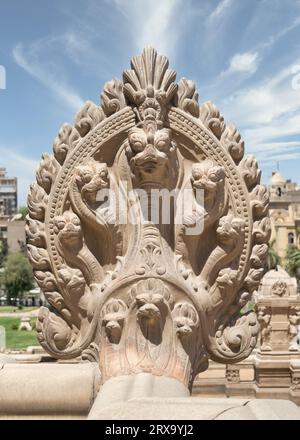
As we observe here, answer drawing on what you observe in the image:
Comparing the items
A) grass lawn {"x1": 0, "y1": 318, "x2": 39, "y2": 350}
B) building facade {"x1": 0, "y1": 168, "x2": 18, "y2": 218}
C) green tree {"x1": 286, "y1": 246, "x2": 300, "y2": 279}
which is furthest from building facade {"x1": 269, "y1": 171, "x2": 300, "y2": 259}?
building facade {"x1": 0, "y1": 168, "x2": 18, "y2": 218}

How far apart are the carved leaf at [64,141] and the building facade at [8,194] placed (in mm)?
63109

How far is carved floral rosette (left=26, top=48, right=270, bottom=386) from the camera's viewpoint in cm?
281

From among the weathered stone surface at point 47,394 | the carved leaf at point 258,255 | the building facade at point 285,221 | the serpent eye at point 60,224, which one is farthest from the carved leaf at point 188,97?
the building facade at point 285,221

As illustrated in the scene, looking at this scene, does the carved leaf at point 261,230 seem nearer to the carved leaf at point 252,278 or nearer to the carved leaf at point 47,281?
the carved leaf at point 252,278

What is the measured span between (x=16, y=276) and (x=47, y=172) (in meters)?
33.5

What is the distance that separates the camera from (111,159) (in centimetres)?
295

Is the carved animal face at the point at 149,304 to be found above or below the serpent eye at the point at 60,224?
below

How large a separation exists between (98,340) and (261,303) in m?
5.41

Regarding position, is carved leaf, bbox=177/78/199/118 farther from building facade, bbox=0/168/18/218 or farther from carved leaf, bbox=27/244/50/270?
building facade, bbox=0/168/18/218

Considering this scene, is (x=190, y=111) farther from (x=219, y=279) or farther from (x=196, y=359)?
(x=196, y=359)

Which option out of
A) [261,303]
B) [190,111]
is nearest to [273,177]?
[261,303]

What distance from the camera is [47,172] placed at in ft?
9.49

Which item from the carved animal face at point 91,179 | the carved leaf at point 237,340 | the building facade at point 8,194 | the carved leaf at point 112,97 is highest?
the building facade at point 8,194

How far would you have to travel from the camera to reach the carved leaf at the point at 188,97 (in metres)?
2.92
